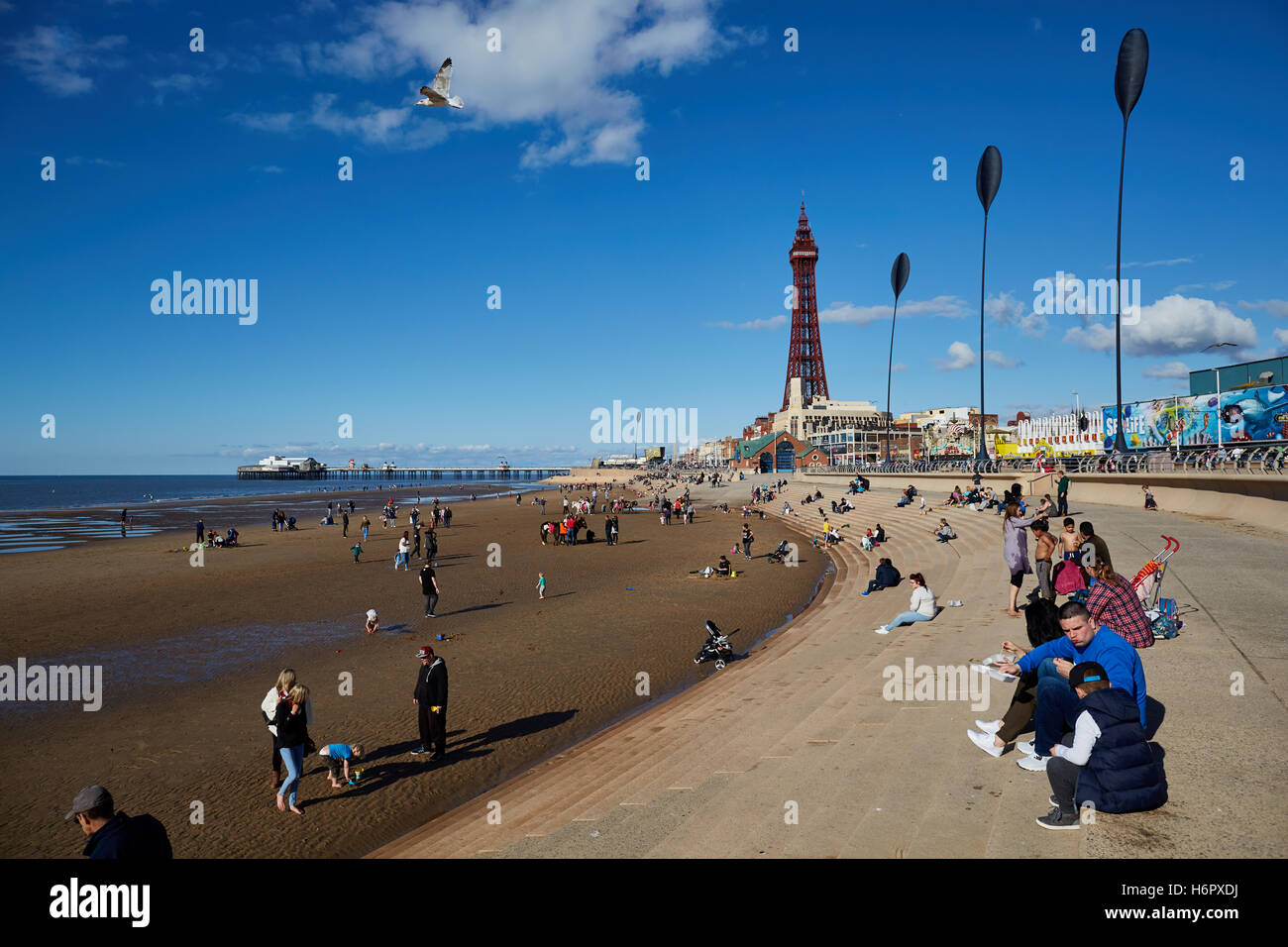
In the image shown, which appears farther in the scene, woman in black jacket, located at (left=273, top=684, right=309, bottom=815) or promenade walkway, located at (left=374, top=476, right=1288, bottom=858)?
woman in black jacket, located at (left=273, top=684, right=309, bottom=815)

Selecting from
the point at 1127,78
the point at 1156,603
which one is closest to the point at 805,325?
the point at 1127,78

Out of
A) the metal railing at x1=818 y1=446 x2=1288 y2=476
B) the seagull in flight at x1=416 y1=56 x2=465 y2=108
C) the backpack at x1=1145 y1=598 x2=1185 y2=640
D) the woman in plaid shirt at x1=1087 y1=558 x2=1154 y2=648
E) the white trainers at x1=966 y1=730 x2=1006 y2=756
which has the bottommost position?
the white trainers at x1=966 y1=730 x2=1006 y2=756

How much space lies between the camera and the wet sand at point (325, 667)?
6977 mm

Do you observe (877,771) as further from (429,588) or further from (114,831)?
(429,588)

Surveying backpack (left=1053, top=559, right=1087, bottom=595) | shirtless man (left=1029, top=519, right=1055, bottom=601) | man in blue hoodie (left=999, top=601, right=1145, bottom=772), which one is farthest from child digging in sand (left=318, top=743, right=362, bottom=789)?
shirtless man (left=1029, top=519, right=1055, bottom=601)

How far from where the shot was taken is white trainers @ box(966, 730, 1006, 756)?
5547 mm

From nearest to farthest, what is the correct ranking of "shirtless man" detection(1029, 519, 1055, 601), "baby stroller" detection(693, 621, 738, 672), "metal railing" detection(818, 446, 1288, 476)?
1. "shirtless man" detection(1029, 519, 1055, 601)
2. "baby stroller" detection(693, 621, 738, 672)
3. "metal railing" detection(818, 446, 1288, 476)

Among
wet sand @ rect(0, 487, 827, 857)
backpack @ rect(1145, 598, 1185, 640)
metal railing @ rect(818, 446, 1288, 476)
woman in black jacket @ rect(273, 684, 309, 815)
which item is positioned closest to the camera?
woman in black jacket @ rect(273, 684, 309, 815)

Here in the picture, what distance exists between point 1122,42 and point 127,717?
39.5m

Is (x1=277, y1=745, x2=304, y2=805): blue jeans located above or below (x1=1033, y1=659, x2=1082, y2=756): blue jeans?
below

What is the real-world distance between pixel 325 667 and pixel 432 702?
5332 mm

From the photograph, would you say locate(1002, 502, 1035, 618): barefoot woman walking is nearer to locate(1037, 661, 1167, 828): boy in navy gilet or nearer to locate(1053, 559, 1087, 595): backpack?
locate(1053, 559, 1087, 595): backpack

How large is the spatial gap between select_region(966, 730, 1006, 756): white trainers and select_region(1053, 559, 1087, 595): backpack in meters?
3.33

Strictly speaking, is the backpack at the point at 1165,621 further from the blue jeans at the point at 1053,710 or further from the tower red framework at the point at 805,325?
the tower red framework at the point at 805,325
